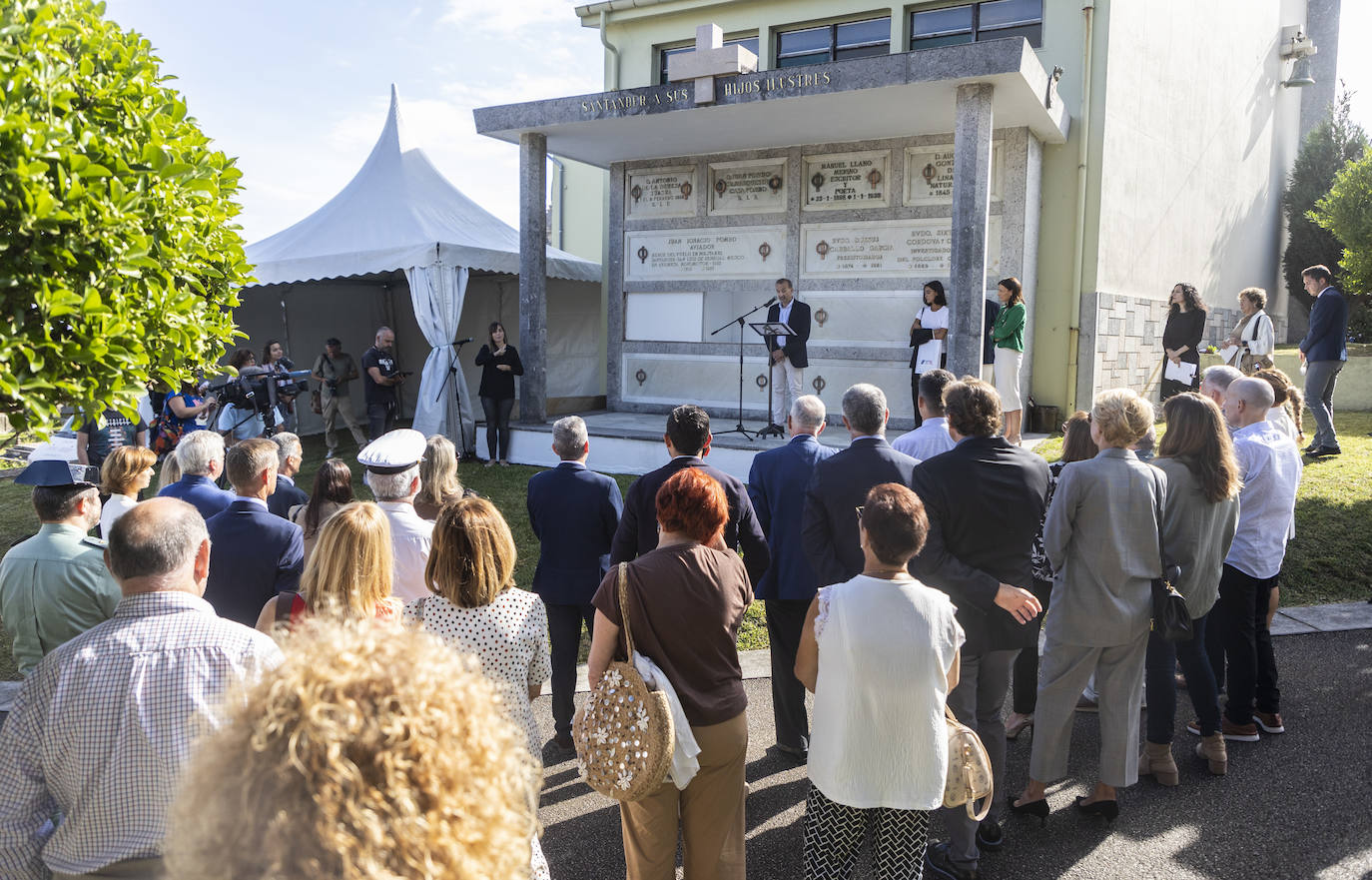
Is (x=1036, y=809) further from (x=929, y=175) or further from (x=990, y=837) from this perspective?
(x=929, y=175)

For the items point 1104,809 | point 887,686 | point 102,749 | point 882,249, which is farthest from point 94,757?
point 882,249

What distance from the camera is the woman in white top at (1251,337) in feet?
30.7

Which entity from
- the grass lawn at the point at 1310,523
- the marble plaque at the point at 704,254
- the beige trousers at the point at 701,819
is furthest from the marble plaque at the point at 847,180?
the beige trousers at the point at 701,819

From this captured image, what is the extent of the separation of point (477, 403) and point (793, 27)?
777 centimetres

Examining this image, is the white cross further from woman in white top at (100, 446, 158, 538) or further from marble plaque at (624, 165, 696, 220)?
woman in white top at (100, 446, 158, 538)

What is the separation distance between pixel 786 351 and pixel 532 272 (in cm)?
335

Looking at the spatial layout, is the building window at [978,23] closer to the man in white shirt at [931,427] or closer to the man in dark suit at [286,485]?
the man in white shirt at [931,427]

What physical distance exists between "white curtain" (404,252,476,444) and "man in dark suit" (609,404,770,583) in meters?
7.81

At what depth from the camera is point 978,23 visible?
12.7m

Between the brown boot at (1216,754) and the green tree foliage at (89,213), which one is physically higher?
the green tree foliage at (89,213)

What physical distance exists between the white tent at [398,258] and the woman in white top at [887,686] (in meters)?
9.51

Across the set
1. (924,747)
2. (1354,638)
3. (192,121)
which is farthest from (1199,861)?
(192,121)

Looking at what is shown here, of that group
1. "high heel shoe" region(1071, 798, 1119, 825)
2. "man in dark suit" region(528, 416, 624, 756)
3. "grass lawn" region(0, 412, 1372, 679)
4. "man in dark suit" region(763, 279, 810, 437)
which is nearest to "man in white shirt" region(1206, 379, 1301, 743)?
"high heel shoe" region(1071, 798, 1119, 825)

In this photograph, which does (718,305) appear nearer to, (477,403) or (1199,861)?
(477,403)
